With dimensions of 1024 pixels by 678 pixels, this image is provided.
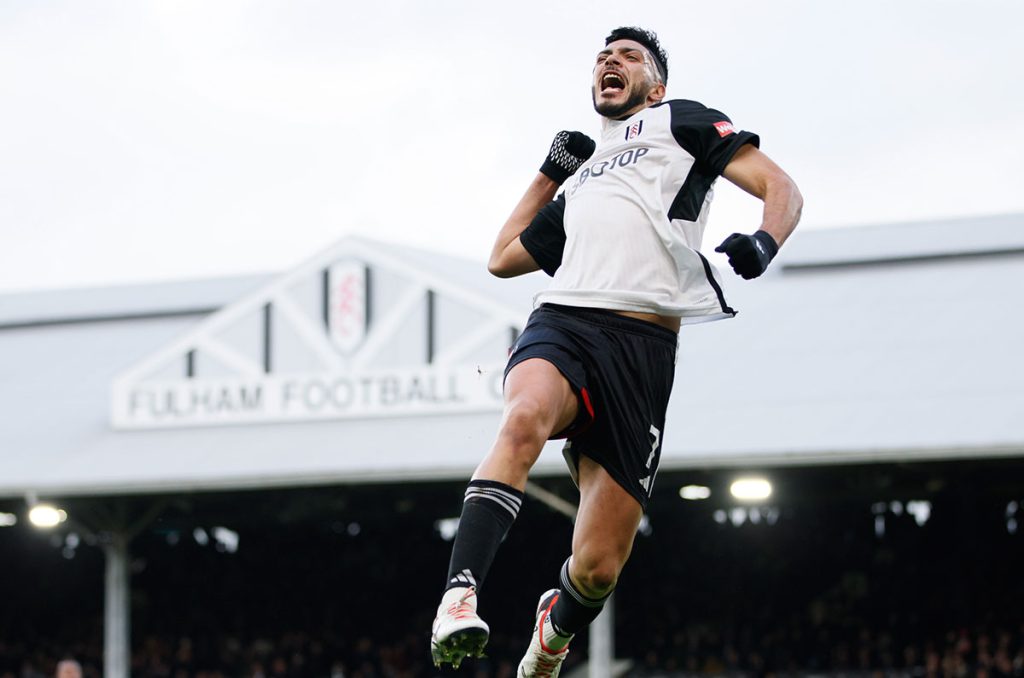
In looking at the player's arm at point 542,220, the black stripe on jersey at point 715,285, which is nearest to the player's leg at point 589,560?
the black stripe on jersey at point 715,285

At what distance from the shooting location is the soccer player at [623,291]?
520 cm

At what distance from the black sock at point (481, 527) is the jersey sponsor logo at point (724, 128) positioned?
1.34 m

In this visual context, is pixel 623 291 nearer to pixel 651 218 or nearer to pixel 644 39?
pixel 651 218

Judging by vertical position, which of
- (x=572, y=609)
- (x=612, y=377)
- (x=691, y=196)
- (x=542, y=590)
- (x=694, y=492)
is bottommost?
(x=572, y=609)

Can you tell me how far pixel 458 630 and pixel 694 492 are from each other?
50.1 ft

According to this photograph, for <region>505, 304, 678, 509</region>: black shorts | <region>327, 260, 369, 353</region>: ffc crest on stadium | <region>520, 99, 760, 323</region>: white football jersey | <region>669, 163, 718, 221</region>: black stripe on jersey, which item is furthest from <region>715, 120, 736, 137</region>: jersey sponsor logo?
<region>327, 260, 369, 353</region>: ffc crest on stadium

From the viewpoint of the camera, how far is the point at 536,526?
23.3 meters

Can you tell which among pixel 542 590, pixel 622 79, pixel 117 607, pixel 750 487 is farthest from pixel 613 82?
pixel 542 590

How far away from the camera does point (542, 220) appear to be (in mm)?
5723

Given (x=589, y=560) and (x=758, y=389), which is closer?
→ (x=589, y=560)

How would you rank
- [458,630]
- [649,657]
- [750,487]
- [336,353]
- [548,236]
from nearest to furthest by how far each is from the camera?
[458,630]
[548,236]
[750,487]
[336,353]
[649,657]

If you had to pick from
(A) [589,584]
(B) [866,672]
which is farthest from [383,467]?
(A) [589,584]

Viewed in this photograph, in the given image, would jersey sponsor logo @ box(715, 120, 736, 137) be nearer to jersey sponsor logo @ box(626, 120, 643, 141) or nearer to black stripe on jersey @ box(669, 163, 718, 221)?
black stripe on jersey @ box(669, 163, 718, 221)

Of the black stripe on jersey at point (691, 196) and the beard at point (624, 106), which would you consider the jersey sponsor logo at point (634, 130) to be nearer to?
the beard at point (624, 106)
